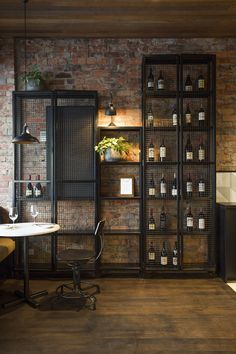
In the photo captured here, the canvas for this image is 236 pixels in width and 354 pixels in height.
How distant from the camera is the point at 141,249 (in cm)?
455

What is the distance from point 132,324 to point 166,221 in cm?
194

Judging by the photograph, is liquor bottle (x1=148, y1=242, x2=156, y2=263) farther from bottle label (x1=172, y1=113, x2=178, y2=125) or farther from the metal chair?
bottle label (x1=172, y1=113, x2=178, y2=125)

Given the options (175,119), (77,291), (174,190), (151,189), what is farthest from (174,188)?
(77,291)

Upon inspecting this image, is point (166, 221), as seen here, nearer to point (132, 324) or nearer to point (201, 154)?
point (201, 154)

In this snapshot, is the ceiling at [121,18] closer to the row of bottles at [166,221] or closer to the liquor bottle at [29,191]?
the liquor bottle at [29,191]

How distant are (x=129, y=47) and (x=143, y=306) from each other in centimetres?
354

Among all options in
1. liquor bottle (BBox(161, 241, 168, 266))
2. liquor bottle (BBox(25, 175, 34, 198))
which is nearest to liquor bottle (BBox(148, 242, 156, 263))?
liquor bottle (BBox(161, 241, 168, 266))

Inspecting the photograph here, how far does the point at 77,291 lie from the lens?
150 inches

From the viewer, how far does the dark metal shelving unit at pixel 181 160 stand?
4562 mm

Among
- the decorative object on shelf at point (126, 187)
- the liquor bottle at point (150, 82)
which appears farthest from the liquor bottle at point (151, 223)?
the liquor bottle at point (150, 82)

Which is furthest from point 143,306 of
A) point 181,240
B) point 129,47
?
point 129,47

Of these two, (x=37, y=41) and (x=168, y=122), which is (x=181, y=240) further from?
(x=37, y=41)

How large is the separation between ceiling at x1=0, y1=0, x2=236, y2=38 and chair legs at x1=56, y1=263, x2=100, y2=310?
3.03 meters

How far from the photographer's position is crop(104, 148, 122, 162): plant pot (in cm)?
454
